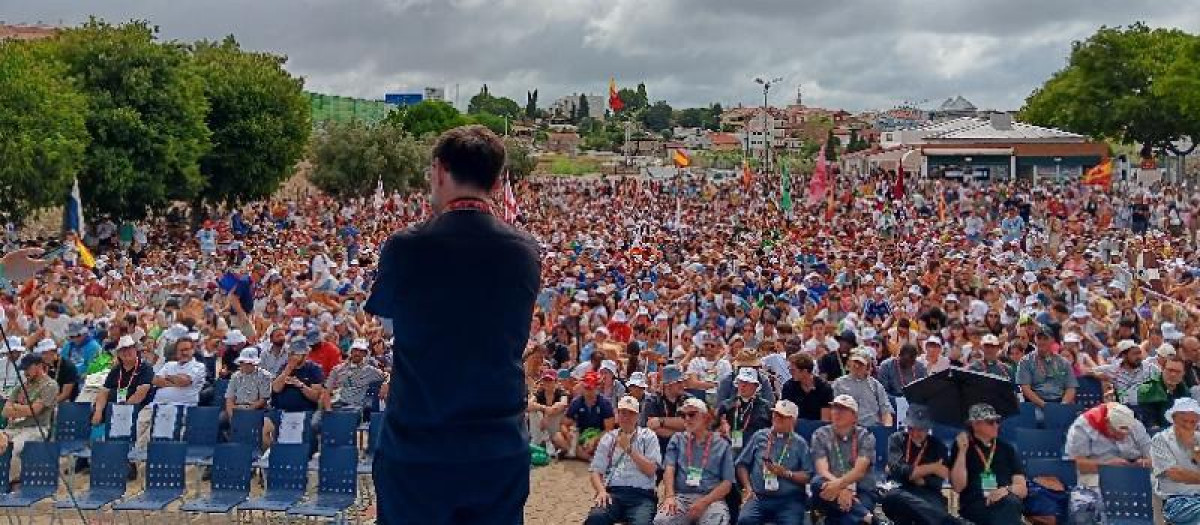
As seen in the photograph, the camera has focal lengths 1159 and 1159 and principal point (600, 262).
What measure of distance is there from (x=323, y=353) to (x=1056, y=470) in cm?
667

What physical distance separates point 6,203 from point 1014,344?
25513 millimetres

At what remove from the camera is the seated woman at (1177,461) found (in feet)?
23.1

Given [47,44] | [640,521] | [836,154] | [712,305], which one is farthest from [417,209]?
[836,154]

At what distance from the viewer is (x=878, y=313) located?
14.5 meters

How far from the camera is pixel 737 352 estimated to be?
36.8 ft

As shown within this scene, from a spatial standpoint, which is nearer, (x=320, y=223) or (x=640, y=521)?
(x=640, y=521)

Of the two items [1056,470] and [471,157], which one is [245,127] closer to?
[1056,470]

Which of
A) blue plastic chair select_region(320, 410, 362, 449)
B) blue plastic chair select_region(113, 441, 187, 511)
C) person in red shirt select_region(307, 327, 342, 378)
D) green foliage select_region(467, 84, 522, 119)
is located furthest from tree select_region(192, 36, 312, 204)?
green foliage select_region(467, 84, 522, 119)

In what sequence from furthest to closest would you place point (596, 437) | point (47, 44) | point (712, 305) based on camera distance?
point (47, 44) < point (712, 305) < point (596, 437)

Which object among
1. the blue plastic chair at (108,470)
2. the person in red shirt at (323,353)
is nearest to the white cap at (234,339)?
the person in red shirt at (323,353)

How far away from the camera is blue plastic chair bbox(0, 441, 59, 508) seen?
829cm

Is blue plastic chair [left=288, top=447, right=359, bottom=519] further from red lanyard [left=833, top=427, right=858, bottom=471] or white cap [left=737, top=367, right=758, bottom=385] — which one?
red lanyard [left=833, top=427, right=858, bottom=471]

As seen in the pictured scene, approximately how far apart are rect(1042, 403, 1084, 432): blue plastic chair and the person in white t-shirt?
23.2 feet

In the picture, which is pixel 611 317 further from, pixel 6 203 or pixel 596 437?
pixel 6 203
